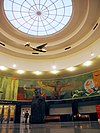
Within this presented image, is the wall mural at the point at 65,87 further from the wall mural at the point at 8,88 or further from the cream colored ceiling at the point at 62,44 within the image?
the cream colored ceiling at the point at 62,44

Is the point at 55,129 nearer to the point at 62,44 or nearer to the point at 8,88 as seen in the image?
the point at 62,44

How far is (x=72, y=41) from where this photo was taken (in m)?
21.7

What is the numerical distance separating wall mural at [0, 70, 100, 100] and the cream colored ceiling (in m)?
1.11

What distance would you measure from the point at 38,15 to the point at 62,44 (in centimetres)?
583

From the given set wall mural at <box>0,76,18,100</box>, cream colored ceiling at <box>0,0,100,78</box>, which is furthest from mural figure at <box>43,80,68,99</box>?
wall mural at <box>0,76,18,100</box>

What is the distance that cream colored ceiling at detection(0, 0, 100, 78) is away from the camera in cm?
1814

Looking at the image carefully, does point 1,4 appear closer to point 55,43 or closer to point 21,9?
point 21,9

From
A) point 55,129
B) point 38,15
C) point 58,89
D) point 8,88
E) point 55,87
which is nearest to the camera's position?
point 55,129

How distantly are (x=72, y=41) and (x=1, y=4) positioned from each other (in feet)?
36.6

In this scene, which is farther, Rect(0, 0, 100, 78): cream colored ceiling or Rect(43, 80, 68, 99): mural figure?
Rect(43, 80, 68, 99): mural figure

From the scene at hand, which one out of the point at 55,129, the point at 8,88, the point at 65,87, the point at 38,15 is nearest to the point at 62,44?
the point at 38,15

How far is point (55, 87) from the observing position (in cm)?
2470

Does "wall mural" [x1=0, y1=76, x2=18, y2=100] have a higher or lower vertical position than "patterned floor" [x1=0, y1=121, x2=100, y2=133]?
higher

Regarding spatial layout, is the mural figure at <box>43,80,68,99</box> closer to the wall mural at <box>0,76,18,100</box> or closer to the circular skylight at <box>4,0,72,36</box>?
the wall mural at <box>0,76,18,100</box>
